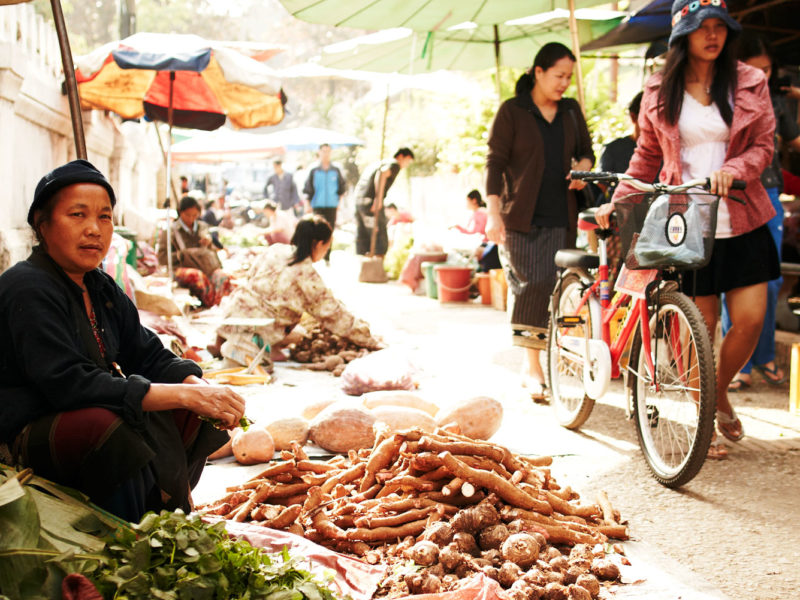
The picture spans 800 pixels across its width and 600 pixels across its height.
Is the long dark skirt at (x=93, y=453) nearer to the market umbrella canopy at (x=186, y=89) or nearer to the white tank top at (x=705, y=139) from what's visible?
the white tank top at (x=705, y=139)

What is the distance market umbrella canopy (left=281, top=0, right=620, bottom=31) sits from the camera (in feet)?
21.7

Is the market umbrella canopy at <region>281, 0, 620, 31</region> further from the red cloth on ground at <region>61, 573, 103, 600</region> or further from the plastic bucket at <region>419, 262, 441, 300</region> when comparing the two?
the red cloth on ground at <region>61, 573, 103, 600</region>

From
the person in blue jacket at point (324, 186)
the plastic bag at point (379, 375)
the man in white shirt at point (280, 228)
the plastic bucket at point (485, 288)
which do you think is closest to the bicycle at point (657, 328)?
the plastic bag at point (379, 375)

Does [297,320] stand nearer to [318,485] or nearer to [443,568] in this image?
[318,485]

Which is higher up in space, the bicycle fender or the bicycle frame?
the bicycle frame

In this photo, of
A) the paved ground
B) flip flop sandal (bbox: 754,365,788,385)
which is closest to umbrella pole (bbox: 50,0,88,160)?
the paved ground

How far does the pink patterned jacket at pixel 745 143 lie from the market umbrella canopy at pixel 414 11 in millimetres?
3189

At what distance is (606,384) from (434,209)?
64.9 ft

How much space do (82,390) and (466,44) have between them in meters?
8.80

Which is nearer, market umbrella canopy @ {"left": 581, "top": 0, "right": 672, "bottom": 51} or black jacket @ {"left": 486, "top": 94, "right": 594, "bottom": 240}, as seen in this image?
black jacket @ {"left": 486, "top": 94, "right": 594, "bottom": 240}

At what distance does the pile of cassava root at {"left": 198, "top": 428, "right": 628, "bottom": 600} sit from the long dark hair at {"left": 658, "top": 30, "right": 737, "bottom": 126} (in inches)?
78.3

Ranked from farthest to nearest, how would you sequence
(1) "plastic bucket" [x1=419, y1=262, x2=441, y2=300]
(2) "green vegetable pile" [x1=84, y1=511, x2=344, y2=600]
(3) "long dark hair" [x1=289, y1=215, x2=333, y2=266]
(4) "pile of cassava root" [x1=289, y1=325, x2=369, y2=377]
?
(1) "plastic bucket" [x1=419, y1=262, x2=441, y2=300]
(4) "pile of cassava root" [x1=289, y1=325, x2=369, y2=377]
(3) "long dark hair" [x1=289, y1=215, x2=333, y2=266]
(2) "green vegetable pile" [x1=84, y1=511, x2=344, y2=600]

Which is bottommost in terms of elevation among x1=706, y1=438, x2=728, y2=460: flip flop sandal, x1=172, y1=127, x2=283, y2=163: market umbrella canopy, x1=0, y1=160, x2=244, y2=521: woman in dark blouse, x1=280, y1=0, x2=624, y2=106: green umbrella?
x1=706, y1=438, x2=728, y2=460: flip flop sandal

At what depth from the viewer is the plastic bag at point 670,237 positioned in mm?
3723
